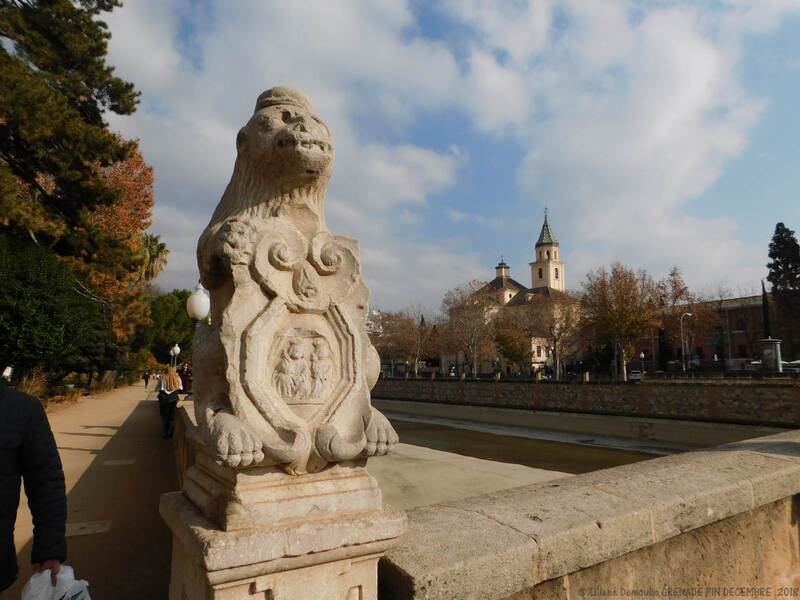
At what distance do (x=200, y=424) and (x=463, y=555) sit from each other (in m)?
1.03

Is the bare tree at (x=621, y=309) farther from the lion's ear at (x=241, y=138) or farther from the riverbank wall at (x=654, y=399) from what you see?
the lion's ear at (x=241, y=138)

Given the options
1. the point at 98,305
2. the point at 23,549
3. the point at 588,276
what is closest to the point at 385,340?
the point at 588,276

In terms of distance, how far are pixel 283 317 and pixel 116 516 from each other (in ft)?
12.9

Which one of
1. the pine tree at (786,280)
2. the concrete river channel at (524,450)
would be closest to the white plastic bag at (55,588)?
the concrete river channel at (524,450)

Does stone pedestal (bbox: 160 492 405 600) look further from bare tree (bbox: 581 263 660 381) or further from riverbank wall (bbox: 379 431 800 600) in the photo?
bare tree (bbox: 581 263 660 381)

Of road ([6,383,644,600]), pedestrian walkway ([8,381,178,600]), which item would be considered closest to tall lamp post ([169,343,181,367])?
road ([6,383,644,600])

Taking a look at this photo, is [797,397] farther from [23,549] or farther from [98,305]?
[98,305]

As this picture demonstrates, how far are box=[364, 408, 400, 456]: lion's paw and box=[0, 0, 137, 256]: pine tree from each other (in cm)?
1306

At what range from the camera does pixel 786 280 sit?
3834 centimetres

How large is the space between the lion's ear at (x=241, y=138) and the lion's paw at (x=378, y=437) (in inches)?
49.4

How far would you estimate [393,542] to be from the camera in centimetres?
173

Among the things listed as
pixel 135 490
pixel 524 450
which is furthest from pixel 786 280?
pixel 135 490

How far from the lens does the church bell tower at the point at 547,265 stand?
8088 cm

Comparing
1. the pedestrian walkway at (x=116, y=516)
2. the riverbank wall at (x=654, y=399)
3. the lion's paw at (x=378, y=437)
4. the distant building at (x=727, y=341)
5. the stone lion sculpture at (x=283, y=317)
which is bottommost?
the pedestrian walkway at (x=116, y=516)
